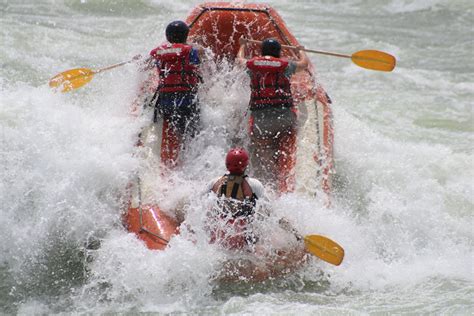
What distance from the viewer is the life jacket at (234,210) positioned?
423 centimetres

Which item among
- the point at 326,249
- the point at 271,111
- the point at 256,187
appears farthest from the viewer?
the point at 271,111

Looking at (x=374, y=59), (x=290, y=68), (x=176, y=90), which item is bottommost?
(x=176, y=90)

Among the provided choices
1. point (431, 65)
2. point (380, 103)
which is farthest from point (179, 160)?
point (431, 65)

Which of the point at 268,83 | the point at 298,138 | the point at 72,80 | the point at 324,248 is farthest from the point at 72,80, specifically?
the point at 324,248

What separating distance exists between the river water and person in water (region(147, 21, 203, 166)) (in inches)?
7.1

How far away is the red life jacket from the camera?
5219mm

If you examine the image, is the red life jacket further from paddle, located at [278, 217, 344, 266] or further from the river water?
paddle, located at [278, 217, 344, 266]

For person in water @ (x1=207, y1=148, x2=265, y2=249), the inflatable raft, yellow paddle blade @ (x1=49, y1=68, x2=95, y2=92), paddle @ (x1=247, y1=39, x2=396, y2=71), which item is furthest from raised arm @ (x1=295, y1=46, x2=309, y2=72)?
yellow paddle blade @ (x1=49, y1=68, x2=95, y2=92)

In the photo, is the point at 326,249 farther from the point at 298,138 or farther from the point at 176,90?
the point at 176,90

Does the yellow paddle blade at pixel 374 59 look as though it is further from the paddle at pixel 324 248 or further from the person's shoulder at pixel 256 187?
the paddle at pixel 324 248

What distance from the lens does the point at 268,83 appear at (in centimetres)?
527

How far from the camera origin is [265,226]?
4328 mm

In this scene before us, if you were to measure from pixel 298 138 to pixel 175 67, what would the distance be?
3.63 feet

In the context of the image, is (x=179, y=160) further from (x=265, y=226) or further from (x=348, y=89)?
(x=348, y=89)
